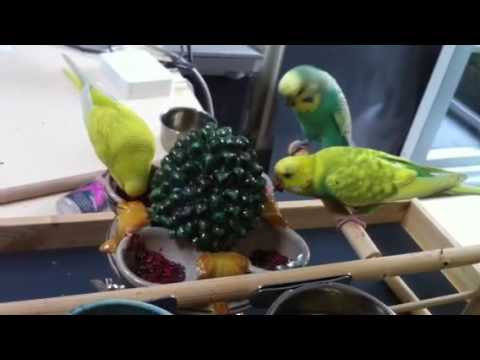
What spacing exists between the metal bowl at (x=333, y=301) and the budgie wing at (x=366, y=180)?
15cm

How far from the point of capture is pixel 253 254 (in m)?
0.48

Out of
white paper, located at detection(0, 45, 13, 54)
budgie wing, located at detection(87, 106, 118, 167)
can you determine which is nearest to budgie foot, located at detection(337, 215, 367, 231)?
budgie wing, located at detection(87, 106, 118, 167)

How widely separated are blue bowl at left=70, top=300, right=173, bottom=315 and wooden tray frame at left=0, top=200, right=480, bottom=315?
25 mm

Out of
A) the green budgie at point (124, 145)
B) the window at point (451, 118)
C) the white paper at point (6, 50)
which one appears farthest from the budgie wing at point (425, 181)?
the window at point (451, 118)

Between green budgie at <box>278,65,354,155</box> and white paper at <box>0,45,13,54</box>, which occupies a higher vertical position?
green budgie at <box>278,65,354,155</box>

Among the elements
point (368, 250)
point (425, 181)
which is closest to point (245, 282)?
point (368, 250)

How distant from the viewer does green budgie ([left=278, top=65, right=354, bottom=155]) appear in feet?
1.86

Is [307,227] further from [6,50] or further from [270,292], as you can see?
[6,50]

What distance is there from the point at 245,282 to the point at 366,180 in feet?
0.61

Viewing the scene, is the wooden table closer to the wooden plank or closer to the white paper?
the white paper

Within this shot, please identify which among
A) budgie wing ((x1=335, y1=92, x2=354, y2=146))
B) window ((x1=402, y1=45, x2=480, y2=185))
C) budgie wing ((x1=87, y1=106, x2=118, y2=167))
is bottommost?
window ((x1=402, y1=45, x2=480, y2=185))

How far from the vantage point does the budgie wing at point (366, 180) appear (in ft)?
1.62
